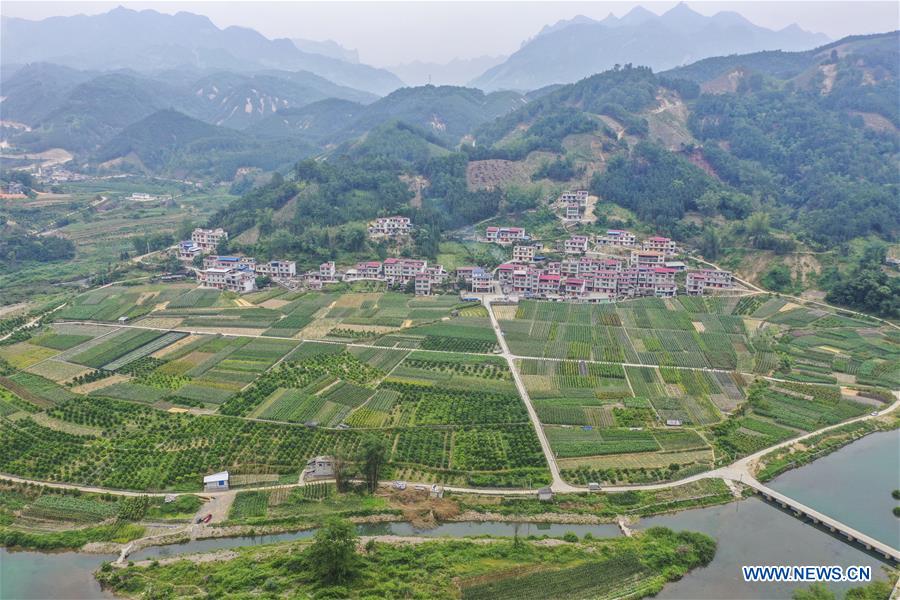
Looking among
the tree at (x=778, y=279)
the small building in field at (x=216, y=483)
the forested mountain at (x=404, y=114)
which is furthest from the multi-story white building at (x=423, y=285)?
the forested mountain at (x=404, y=114)

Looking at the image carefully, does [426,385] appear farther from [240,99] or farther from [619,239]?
[240,99]

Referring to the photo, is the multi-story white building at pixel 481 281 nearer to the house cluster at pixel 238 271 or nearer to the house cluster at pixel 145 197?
the house cluster at pixel 238 271

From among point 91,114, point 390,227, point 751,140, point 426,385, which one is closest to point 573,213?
point 390,227

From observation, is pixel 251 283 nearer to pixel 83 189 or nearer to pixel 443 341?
pixel 443 341

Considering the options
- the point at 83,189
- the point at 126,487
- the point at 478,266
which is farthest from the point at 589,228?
the point at 83,189

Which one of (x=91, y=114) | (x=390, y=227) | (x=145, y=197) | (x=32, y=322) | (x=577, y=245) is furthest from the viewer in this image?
(x=91, y=114)

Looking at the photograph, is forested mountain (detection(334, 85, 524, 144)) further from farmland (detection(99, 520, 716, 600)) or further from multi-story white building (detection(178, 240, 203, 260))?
farmland (detection(99, 520, 716, 600))
